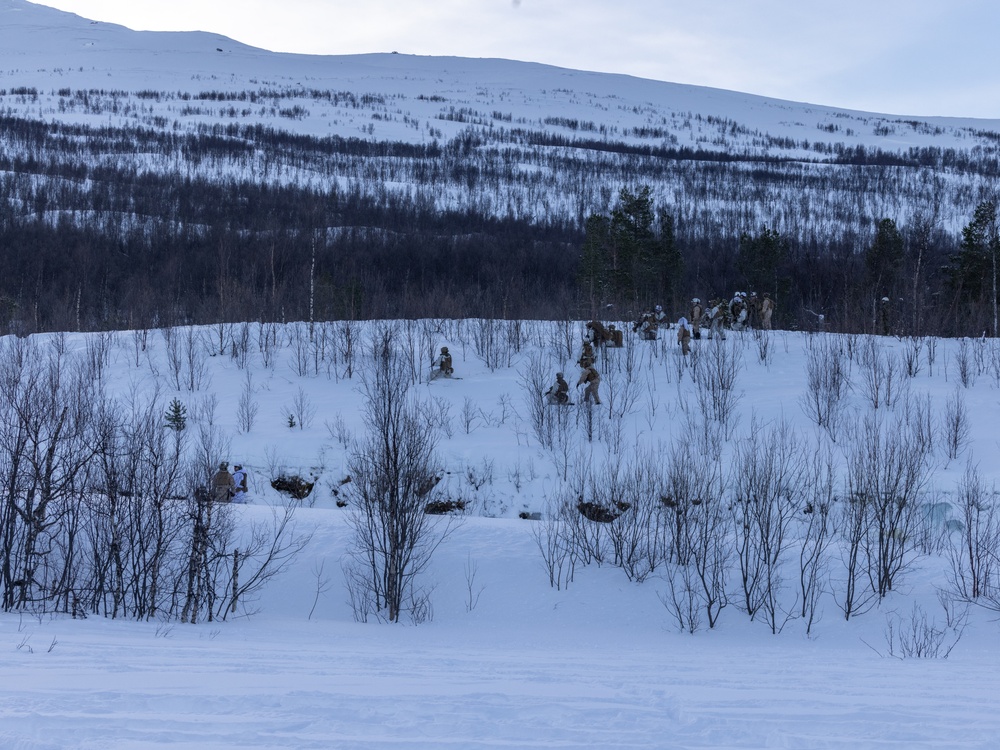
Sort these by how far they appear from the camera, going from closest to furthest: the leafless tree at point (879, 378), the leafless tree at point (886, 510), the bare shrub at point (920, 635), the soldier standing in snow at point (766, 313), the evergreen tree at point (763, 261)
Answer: the bare shrub at point (920, 635) → the leafless tree at point (886, 510) → the leafless tree at point (879, 378) → the soldier standing in snow at point (766, 313) → the evergreen tree at point (763, 261)

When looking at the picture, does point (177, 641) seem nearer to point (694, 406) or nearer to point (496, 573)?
point (496, 573)

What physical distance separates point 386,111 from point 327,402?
403ft

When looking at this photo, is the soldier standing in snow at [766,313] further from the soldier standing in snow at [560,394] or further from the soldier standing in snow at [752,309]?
the soldier standing in snow at [560,394]

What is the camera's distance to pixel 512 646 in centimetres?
1058

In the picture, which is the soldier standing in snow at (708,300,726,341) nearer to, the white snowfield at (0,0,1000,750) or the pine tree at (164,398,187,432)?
the white snowfield at (0,0,1000,750)

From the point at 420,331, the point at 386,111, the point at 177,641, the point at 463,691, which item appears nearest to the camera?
the point at 463,691

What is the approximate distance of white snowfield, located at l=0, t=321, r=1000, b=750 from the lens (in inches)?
230

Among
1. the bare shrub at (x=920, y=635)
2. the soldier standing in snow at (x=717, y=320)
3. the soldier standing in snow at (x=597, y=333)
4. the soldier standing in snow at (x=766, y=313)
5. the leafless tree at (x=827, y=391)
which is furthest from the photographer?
the soldier standing in snow at (x=766, y=313)

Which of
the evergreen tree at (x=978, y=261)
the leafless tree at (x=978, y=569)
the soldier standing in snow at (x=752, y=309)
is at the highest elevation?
the evergreen tree at (x=978, y=261)

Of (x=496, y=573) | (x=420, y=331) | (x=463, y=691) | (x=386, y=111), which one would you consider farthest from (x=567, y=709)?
(x=386, y=111)

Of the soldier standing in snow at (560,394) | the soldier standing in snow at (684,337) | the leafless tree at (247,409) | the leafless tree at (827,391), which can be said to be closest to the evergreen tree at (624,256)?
the soldier standing in snow at (684,337)

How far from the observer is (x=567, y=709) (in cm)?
634

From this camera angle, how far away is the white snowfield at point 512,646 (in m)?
5.84

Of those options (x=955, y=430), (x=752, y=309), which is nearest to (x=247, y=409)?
(x=955, y=430)
